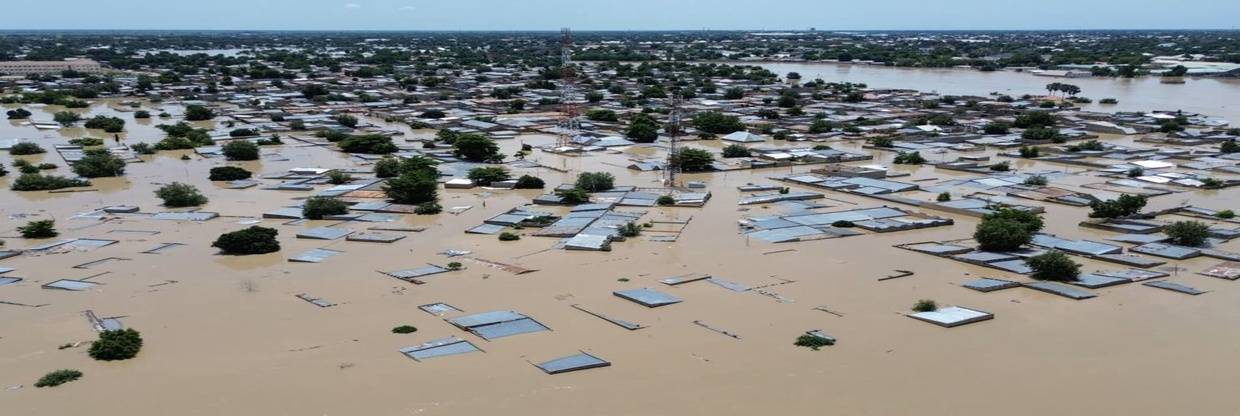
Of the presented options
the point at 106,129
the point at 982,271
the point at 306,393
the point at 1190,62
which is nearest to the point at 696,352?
the point at 306,393

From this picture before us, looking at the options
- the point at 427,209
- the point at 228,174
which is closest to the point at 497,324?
the point at 427,209

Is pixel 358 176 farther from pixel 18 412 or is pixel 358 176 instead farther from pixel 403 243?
pixel 18 412

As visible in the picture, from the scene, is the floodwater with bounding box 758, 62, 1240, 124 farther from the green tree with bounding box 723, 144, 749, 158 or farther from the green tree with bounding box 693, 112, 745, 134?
the green tree with bounding box 723, 144, 749, 158

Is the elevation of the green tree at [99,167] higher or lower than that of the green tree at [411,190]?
lower

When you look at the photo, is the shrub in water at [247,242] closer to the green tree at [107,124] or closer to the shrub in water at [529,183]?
the shrub in water at [529,183]

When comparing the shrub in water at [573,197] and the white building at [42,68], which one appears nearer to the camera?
the shrub in water at [573,197]

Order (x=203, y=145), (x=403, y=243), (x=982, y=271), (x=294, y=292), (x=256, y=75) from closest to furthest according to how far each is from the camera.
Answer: (x=294, y=292) < (x=982, y=271) < (x=403, y=243) < (x=203, y=145) < (x=256, y=75)

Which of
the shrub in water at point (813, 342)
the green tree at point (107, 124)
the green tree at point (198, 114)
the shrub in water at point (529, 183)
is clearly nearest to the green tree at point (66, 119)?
the green tree at point (107, 124)
